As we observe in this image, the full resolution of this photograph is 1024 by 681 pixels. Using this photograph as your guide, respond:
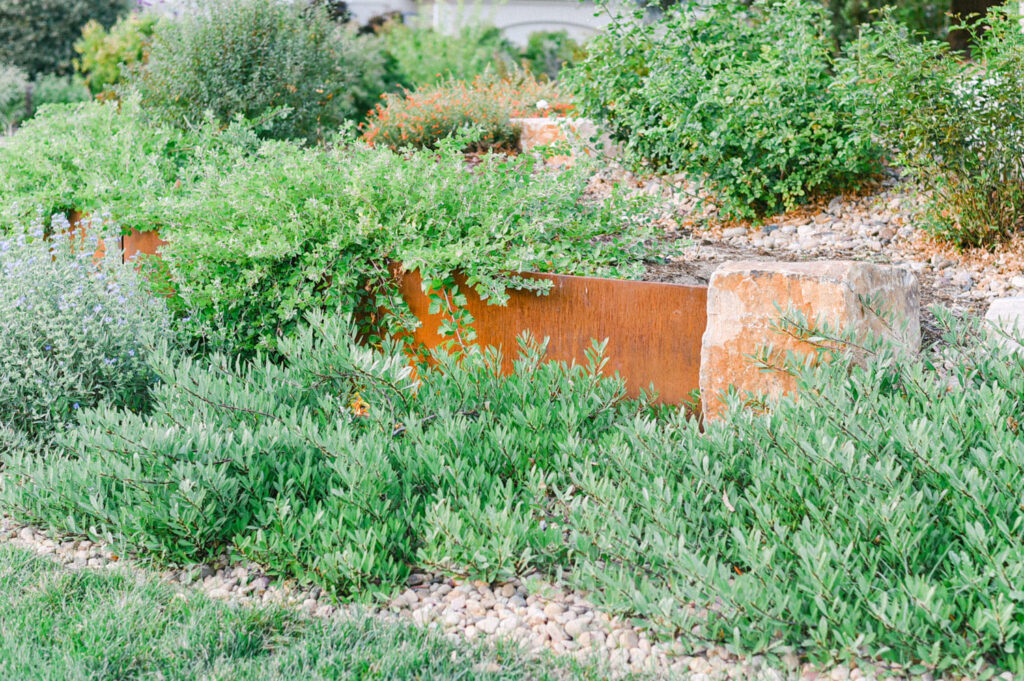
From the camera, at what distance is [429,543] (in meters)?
2.54

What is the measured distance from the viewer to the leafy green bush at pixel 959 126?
477 cm

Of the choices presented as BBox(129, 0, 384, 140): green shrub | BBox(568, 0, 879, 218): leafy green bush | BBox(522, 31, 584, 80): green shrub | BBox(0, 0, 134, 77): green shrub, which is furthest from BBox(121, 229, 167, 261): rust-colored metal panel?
BBox(0, 0, 134, 77): green shrub

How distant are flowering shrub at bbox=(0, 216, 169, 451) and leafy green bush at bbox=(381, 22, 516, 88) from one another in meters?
10.4

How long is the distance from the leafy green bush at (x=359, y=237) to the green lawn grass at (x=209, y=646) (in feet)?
5.41

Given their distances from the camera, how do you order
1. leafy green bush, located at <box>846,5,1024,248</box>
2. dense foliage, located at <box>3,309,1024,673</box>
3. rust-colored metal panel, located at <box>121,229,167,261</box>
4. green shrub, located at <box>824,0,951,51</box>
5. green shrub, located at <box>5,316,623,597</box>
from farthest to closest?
green shrub, located at <box>824,0,951,51</box>, rust-colored metal panel, located at <box>121,229,167,261</box>, leafy green bush, located at <box>846,5,1024,248</box>, green shrub, located at <box>5,316,623,597</box>, dense foliage, located at <box>3,309,1024,673</box>

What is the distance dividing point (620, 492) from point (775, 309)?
3.75ft

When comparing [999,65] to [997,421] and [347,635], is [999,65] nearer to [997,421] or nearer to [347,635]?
[997,421]

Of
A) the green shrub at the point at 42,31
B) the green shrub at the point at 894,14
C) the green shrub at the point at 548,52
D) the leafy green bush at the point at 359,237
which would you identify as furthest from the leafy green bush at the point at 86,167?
the green shrub at the point at 42,31

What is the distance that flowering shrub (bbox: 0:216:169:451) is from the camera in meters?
3.83

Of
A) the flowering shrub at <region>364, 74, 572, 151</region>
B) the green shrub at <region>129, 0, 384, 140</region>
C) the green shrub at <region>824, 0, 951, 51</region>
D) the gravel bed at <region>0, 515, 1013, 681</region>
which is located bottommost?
the gravel bed at <region>0, 515, 1013, 681</region>

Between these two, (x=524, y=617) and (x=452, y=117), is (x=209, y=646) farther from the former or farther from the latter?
(x=452, y=117)

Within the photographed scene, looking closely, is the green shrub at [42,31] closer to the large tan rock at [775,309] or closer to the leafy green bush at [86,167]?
the leafy green bush at [86,167]

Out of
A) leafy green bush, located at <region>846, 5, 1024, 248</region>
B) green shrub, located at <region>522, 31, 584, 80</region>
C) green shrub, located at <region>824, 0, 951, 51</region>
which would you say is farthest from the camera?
green shrub, located at <region>522, 31, 584, 80</region>

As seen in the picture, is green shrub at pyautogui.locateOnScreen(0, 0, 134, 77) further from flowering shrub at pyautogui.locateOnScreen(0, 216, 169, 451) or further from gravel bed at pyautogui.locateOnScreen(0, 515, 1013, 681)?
gravel bed at pyautogui.locateOnScreen(0, 515, 1013, 681)
